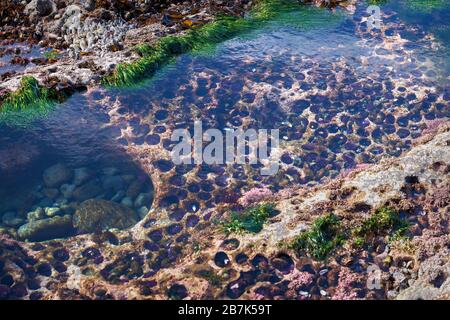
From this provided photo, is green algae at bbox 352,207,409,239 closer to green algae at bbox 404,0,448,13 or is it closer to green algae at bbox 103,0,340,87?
green algae at bbox 103,0,340,87

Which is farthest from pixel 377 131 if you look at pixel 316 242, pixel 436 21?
pixel 436 21

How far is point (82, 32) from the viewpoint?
10.8 metres

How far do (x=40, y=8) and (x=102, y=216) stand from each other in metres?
6.81

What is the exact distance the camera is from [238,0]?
12000mm

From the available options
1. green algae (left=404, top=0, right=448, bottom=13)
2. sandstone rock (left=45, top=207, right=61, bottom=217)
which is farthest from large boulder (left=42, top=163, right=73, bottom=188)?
green algae (left=404, top=0, right=448, bottom=13)

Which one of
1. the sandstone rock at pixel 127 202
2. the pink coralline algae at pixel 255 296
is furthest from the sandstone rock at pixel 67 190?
the pink coralline algae at pixel 255 296

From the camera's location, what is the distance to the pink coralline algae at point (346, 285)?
5857mm

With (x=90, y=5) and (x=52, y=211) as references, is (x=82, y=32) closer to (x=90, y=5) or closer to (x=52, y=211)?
(x=90, y=5)

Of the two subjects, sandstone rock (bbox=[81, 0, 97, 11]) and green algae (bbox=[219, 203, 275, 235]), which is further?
sandstone rock (bbox=[81, 0, 97, 11])

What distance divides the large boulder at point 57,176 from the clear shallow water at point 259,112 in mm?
106

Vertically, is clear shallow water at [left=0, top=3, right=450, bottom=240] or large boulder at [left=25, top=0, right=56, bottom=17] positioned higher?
large boulder at [left=25, top=0, right=56, bottom=17]

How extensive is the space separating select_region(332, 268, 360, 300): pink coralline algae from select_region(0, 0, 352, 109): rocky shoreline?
19.9 feet

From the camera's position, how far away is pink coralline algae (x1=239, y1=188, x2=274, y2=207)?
24.2ft

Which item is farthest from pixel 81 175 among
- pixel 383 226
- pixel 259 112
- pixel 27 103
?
pixel 383 226
